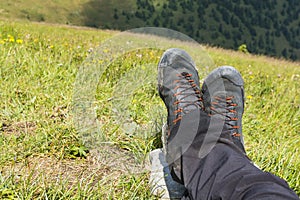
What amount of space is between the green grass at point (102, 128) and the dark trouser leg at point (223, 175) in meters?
Result: 0.33

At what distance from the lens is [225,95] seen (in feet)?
8.80

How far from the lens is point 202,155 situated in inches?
71.5

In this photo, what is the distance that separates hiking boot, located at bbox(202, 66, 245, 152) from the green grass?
360mm

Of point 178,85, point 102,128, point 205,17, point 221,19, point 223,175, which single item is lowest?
point 221,19

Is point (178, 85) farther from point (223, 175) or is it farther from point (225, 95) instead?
point (223, 175)

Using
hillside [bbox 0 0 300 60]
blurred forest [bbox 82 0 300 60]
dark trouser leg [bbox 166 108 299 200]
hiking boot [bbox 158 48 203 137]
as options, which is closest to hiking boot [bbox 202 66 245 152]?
hiking boot [bbox 158 48 203 137]

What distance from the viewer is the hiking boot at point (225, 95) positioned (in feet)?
8.16

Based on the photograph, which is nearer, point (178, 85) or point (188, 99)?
point (188, 99)

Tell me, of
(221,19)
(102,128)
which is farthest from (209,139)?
(221,19)

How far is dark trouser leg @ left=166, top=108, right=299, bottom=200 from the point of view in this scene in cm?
140

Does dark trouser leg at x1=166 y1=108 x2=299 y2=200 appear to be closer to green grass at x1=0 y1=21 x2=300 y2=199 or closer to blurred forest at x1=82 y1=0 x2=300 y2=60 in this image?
green grass at x1=0 y1=21 x2=300 y2=199

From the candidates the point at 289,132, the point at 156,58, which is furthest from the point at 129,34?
the point at 289,132

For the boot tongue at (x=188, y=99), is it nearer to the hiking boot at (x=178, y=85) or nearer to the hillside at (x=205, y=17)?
the hiking boot at (x=178, y=85)

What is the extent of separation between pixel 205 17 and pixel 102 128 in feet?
263
